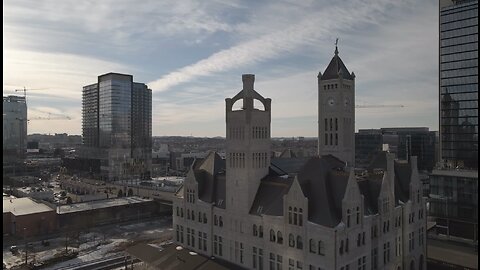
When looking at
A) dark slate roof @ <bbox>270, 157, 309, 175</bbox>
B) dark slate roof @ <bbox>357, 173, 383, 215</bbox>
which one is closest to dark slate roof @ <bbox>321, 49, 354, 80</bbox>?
dark slate roof @ <bbox>270, 157, 309, 175</bbox>

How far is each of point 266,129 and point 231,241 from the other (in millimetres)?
17672

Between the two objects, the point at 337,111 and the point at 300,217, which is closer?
the point at 300,217

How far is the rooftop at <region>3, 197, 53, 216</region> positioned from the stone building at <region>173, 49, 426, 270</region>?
42.0m

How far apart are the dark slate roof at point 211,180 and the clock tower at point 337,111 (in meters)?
19.6

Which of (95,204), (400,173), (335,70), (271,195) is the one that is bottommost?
(95,204)

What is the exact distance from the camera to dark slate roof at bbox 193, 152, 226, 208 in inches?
2493

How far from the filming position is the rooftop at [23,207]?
9016 cm

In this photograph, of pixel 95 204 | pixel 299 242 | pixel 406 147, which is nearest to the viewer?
pixel 299 242

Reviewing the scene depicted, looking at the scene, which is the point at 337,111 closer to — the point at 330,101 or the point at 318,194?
the point at 330,101

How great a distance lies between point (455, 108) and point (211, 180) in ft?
233

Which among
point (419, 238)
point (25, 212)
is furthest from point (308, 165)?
point (25, 212)

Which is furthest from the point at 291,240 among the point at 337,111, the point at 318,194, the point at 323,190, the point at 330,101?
the point at 330,101

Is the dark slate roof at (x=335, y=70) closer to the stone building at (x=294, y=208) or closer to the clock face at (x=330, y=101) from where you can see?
the stone building at (x=294, y=208)

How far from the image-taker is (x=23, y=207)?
3782 inches
